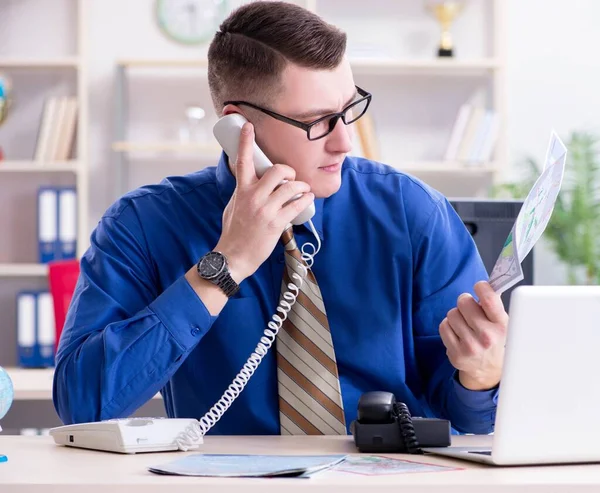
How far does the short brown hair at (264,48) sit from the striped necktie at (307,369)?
0.32 m

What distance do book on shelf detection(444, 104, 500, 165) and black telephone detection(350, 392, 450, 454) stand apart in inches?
132

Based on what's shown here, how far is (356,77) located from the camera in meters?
4.60

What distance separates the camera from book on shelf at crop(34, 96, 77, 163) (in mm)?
4418

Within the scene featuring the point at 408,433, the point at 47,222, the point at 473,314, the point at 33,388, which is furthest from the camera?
the point at 47,222

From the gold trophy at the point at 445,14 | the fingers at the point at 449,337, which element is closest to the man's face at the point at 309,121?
the fingers at the point at 449,337

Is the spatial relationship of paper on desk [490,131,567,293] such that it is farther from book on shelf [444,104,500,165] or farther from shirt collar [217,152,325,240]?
book on shelf [444,104,500,165]

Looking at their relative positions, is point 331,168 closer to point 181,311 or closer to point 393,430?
point 181,311

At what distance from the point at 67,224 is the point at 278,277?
2.94m

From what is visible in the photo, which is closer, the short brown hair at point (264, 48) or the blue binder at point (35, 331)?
the short brown hair at point (264, 48)

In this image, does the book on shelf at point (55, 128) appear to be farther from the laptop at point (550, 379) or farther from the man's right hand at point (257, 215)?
the laptop at point (550, 379)

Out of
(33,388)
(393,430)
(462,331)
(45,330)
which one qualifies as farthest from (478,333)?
(45,330)

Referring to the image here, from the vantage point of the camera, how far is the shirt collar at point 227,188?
5.46 ft

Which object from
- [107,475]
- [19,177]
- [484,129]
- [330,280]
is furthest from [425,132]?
[107,475]

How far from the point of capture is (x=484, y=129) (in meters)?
4.41
